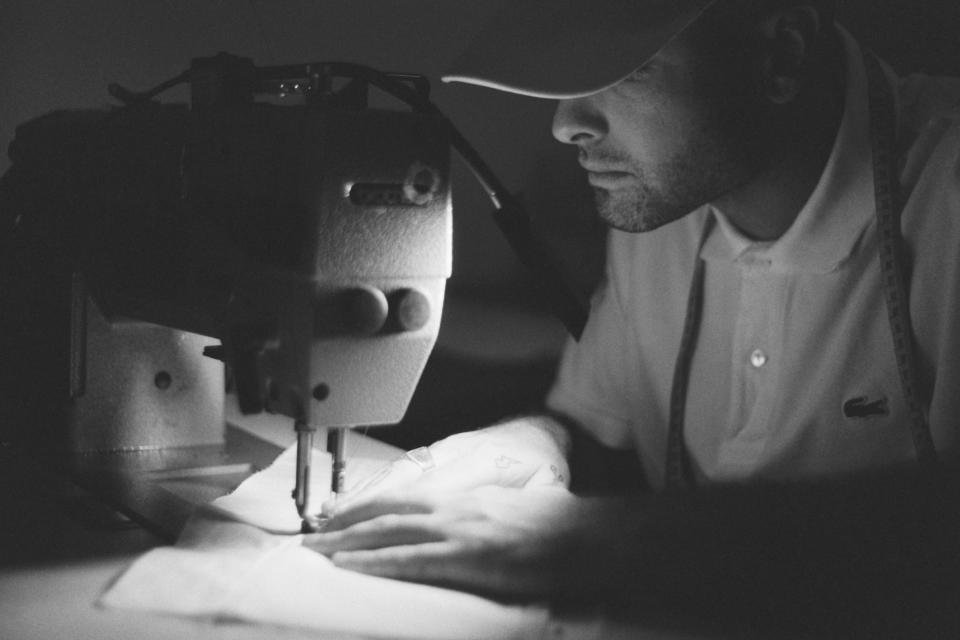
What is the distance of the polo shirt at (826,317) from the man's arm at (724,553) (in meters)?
0.22

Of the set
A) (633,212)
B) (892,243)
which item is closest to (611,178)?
(633,212)

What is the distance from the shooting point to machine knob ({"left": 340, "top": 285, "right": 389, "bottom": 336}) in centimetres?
94

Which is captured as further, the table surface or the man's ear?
the man's ear

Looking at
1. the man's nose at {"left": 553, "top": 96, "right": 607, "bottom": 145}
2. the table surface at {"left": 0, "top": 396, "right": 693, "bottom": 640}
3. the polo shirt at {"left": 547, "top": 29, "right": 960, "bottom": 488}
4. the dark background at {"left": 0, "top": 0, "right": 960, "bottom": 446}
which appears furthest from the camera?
the dark background at {"left": 0, "top": 0, "right": 960, "bottom": 446}

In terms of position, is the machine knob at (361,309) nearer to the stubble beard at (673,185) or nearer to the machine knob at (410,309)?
the machine knob at (410,309)

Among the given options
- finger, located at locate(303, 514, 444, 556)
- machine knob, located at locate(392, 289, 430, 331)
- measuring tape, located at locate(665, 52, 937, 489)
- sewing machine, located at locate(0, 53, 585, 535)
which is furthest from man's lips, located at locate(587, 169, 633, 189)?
finger, located at locate(303, 514, 444, 556)

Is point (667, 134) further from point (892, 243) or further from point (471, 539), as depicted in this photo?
point (471, 539)

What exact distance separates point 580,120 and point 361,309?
1.58 feet

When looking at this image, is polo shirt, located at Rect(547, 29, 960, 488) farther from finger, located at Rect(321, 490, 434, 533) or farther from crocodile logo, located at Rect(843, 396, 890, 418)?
finger, located at Rect(321, 490, 434, 533)

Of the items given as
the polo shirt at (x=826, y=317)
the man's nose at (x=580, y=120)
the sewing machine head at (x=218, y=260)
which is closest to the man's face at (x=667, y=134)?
the man's nose at (x=580, y=120)

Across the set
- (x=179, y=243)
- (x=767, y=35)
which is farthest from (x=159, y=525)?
(x=767, y=35)

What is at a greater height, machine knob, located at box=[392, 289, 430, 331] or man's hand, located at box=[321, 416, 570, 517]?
machine knob, located at box=[392, 289, 430, 331]

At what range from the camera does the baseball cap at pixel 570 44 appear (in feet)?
3.54

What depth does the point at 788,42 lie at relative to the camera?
4.16 feet
